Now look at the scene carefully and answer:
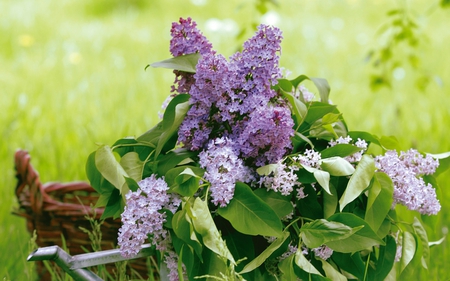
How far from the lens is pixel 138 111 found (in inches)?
123

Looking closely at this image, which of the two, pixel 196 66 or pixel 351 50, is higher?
pixel 351 50

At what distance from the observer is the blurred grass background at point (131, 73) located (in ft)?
8.43

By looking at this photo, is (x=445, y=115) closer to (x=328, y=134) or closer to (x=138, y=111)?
(x=138, y=111)

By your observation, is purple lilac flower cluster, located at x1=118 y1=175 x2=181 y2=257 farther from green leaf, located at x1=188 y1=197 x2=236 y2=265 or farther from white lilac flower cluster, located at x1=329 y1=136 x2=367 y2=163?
white lilac flower cluster, located at x1=329 y1=136 x2=367 y2=163

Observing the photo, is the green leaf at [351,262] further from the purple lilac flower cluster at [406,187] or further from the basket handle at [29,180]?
the basket handle at [29,180]

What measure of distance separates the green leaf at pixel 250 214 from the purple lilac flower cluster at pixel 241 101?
90mm

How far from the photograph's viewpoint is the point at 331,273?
3.52 feet

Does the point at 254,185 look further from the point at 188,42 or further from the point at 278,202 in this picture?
the point at 188,42

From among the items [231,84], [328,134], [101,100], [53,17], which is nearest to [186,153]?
[231,84]

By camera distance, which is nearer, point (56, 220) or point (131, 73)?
point (56, 220)

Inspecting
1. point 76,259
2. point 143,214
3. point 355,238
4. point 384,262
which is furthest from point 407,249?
point 76,259

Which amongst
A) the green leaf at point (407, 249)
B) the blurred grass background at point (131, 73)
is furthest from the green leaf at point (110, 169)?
the blurred grass background at point (131, 73)

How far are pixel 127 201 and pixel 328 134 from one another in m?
0.44

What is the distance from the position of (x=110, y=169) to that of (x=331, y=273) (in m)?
0.46
